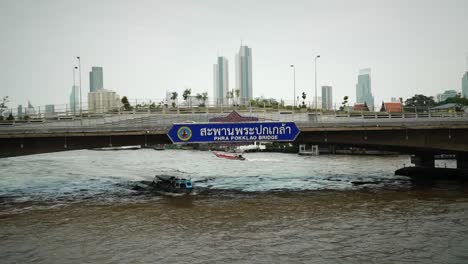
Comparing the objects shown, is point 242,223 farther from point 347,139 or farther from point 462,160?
point 462,160

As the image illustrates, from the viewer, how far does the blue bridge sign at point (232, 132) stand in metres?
39.3

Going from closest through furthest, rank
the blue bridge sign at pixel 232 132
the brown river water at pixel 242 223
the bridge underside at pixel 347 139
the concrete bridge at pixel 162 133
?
the brown river water at pixel 242 223 → the blue bridge sign at pixel 232 132 → the concrete bridge at pixel 162 133 → the bridge underside at pixel 347 139

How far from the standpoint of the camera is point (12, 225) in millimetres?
32188

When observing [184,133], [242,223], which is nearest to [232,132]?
[184,133]

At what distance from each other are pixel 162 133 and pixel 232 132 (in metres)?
7.35

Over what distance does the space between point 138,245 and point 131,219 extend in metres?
7.87

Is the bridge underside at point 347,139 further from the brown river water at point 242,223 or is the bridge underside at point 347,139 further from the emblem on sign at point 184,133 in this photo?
the brown river water at point 242,223

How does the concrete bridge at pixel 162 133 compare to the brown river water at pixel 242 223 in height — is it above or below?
above

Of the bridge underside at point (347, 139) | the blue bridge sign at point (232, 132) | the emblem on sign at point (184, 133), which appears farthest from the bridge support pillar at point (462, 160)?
the emblem on sign at point (184, 133)

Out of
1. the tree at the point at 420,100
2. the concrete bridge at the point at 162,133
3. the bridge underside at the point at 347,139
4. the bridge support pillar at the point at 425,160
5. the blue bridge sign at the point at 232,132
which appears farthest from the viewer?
the tree at the point at 420,100

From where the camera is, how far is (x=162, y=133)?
4119 centimetres

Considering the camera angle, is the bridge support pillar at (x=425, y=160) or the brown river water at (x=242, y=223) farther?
the bridge support pillar at (x=425, y=160)

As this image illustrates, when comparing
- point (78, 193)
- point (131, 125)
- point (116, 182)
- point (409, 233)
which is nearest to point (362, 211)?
point (409, 233)

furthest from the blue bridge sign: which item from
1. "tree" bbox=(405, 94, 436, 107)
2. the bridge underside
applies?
"tree" bbox=(405, 94, 436, 107)
